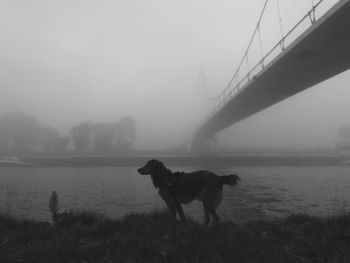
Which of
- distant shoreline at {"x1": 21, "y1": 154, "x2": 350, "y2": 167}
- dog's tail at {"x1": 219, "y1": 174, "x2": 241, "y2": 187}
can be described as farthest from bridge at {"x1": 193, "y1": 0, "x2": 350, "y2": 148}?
distant shoreline at {"x1": 21, "y1": 154, "x2": 350, "y2": 167}

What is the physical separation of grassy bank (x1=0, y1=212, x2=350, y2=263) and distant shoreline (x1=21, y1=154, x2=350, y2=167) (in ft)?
204

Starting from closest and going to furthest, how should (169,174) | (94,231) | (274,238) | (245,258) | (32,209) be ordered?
(245,258)
(274,238)
(94,231)
(169,174)
(32,209)

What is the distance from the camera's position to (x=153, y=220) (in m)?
6.77

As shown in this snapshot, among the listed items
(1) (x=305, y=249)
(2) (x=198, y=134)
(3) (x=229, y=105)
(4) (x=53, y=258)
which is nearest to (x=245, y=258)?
(1) (x=305, y=249)

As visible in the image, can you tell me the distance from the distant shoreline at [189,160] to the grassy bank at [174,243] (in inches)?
2453

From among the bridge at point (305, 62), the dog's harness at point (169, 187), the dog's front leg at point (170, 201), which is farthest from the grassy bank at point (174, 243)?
the bridge at point (305, 62)

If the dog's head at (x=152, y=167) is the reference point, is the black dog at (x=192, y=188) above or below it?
below

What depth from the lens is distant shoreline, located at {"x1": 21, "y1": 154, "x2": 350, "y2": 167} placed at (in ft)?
229

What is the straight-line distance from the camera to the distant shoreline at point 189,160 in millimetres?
69750

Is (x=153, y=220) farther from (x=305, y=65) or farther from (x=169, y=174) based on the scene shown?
(x=305, y=65)

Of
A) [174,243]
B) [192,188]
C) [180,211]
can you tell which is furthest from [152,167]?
[174,243]

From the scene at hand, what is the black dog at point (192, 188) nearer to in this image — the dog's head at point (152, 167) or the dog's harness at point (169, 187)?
the dog's harness at point (169, 187)

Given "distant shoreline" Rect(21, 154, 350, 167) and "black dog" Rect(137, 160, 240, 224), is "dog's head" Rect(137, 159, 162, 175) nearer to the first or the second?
"black dog" Rect(137, 160, 240, 224)

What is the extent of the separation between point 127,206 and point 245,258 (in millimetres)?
9653
